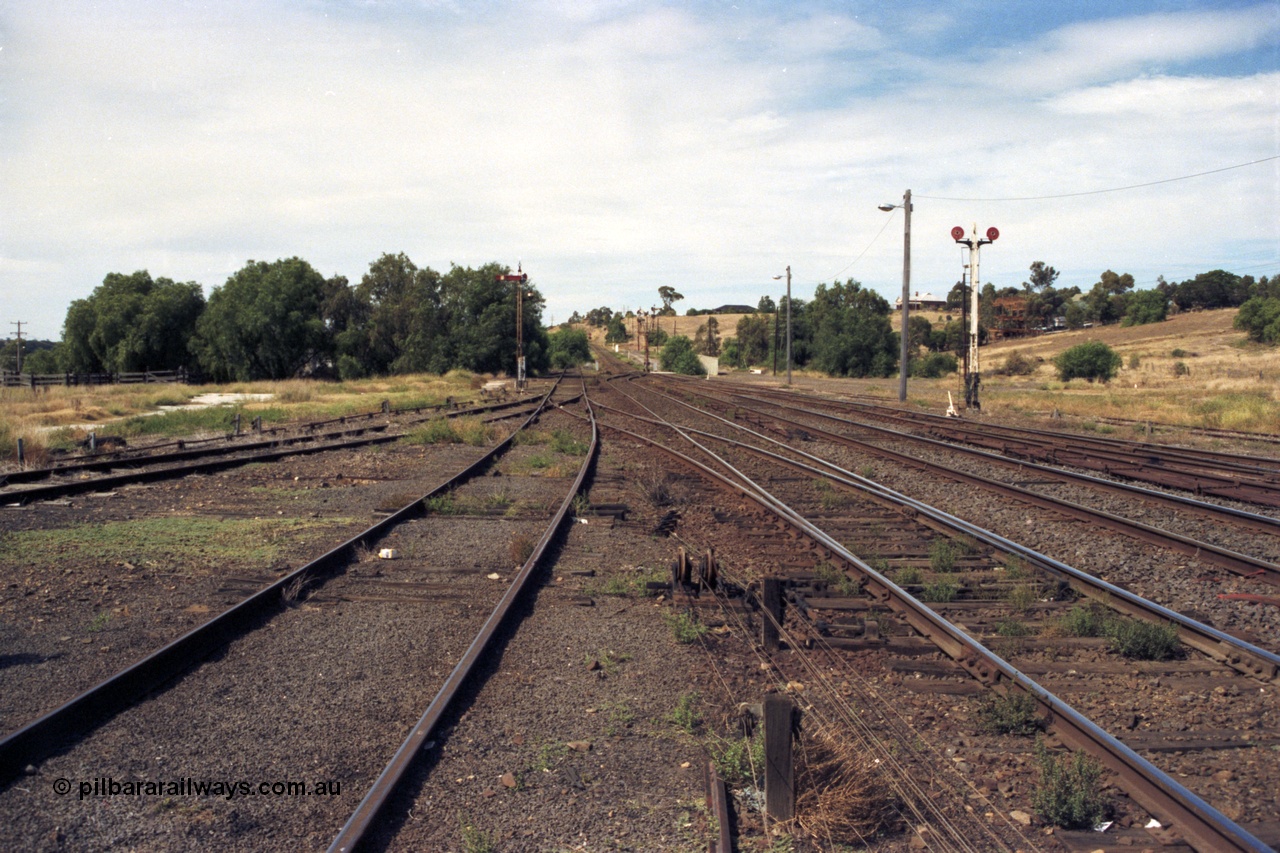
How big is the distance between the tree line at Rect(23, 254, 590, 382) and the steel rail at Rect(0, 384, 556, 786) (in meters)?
61.9

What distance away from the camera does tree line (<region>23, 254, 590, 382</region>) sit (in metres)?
70.2

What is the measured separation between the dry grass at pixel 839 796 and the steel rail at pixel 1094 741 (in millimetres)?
1116

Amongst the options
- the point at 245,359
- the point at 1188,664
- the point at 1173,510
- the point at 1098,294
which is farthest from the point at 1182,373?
the point at 1098,294

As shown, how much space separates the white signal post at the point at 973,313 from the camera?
1150 inches

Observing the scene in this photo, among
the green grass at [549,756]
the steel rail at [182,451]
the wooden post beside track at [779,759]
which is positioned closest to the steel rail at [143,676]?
the green grass at [549,756]

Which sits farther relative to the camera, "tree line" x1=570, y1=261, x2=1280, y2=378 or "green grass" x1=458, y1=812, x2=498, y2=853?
"tree line" x1=570, y1=261, x2=1280, y2=378

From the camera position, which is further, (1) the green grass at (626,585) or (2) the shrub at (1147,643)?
(1) the green grass at (626,585)

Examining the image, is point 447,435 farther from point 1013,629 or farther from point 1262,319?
point 1262,319

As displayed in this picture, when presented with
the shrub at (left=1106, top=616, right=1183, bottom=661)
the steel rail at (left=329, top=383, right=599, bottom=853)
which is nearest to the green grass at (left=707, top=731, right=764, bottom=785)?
the steel rail at (left=329, top=383, right=599, bottom=853)

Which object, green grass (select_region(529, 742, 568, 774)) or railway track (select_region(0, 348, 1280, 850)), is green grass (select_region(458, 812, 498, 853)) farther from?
green grass (select_region(529, 742, 568, 774))

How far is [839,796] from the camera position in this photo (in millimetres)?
4023

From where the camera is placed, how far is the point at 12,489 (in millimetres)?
12602

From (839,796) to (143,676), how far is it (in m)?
4.09

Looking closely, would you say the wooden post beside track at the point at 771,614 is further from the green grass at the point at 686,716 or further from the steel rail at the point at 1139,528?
the steel rail at the point at 1139,528
